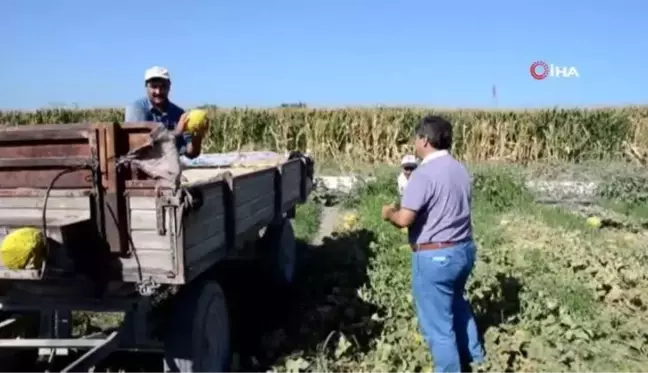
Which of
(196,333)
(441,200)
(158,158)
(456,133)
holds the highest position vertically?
(158,158)

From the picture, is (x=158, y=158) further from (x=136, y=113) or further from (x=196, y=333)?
(x=136, y=113)

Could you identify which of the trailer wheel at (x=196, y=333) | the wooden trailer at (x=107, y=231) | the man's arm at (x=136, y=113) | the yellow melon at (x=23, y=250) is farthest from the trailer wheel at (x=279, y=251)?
the yellow melon at (x=23, y=250)

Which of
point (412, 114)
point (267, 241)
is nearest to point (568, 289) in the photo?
point (267, 241)

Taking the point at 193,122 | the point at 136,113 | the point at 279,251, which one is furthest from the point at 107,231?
the point at 279,251

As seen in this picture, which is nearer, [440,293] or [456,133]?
[440,293]

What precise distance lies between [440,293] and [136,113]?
291 cm

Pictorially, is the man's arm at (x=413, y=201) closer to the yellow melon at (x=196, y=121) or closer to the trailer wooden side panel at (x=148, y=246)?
the yellow melon at (x=196, y=121)

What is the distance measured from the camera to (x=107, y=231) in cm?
345

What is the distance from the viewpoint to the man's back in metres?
4.36

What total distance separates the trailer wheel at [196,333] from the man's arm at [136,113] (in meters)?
1.97

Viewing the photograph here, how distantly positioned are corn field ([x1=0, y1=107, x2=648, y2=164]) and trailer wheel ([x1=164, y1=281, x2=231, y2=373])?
15.3m

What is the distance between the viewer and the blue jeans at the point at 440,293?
440 cm

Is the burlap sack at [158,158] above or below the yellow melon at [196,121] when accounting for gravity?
below

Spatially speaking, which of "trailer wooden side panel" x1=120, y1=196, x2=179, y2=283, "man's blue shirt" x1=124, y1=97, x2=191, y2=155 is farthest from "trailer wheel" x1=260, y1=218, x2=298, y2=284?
"trailer wooden side panel" x1=120, y1=196, x2=179, y2=283
